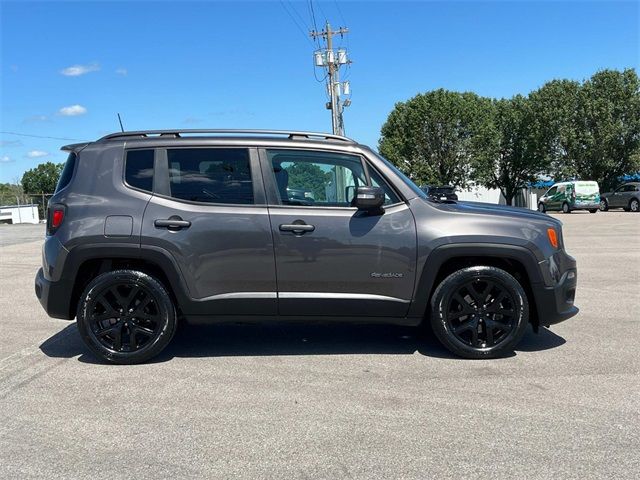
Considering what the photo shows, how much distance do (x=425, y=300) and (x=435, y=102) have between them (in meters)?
44.5

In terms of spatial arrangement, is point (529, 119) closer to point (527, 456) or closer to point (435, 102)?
point (435, 102)

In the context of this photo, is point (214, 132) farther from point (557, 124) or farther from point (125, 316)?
point (557, 124)

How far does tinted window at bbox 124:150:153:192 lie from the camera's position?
4.89 meters

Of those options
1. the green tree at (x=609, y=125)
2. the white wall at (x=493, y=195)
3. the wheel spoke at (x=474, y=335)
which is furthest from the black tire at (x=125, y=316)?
the white wall at (x=493, y=195)

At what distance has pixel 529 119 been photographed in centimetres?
4709

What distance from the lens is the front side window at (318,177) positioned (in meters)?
4.86

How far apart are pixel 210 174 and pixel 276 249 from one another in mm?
866

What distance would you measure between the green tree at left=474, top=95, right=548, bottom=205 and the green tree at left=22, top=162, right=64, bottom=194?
8929 cm

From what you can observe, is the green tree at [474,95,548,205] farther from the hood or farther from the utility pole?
the hood

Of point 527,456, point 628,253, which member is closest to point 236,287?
point 527,456

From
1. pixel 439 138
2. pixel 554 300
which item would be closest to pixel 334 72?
pixel 439 138

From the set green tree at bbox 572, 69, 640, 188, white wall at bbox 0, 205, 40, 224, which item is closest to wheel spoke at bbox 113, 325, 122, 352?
green tree at bbox 572, 69, 640, 188

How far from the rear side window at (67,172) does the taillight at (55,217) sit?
0.22 meters

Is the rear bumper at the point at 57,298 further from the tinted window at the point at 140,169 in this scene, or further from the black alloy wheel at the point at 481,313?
the black alloy wheel at the point at 481,313
